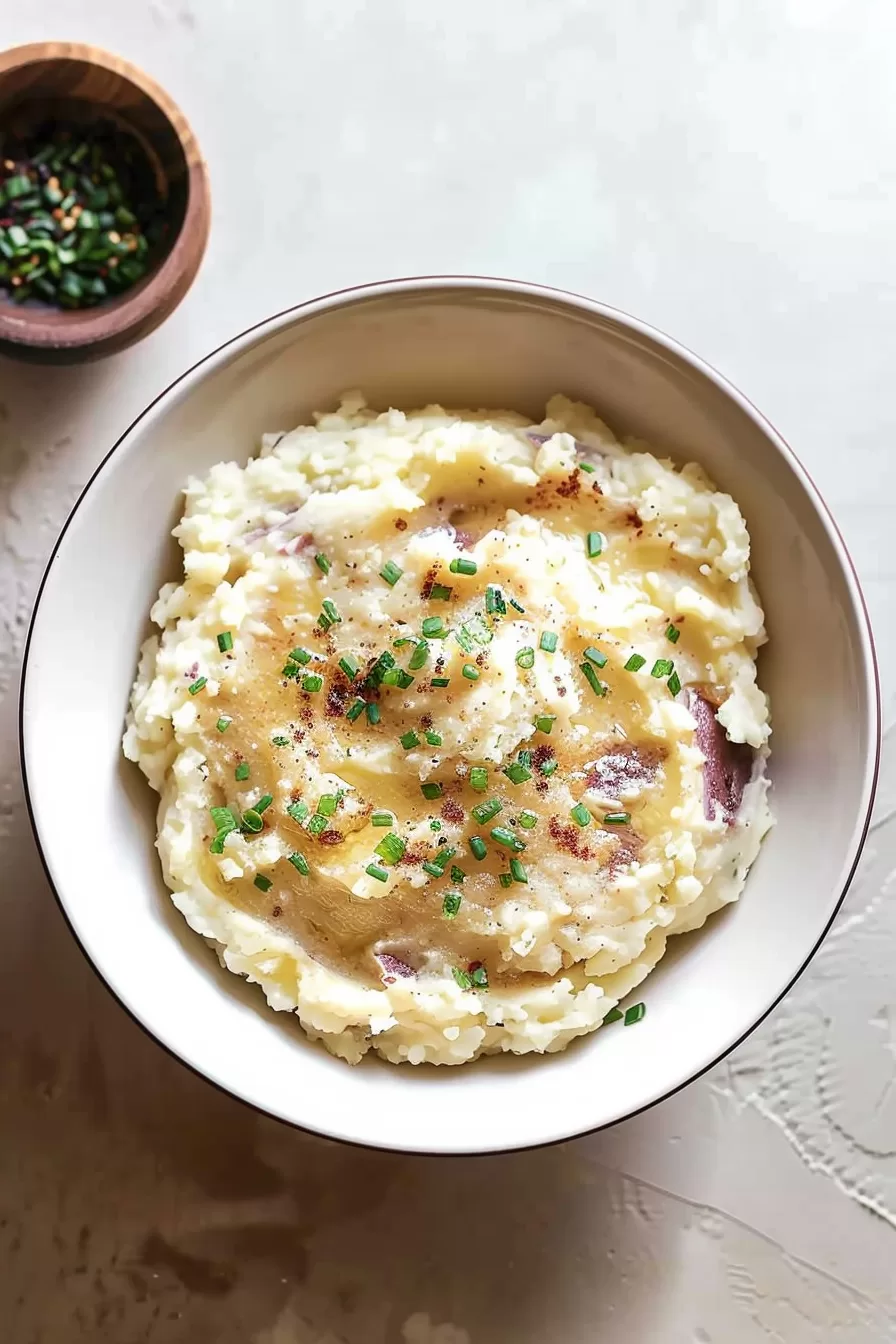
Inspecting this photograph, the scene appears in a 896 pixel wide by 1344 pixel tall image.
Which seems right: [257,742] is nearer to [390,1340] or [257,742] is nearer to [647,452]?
[647,452]

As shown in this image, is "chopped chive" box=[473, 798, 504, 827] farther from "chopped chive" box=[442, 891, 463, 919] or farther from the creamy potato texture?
"chopped chive" box=[442, 891, 463, 919]

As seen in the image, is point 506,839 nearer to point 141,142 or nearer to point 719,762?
point 719,762

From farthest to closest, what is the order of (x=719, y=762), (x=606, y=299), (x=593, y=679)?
(x=606, y=299)
(x=719, y=762)
(x=593, y=679)

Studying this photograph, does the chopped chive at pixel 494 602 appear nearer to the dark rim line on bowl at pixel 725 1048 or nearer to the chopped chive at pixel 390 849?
the chopped chive at pixel 390 849

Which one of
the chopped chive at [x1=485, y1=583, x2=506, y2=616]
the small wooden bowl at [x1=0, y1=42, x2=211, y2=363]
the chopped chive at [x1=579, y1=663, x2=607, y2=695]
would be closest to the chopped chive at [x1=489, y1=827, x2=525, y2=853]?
the chopped chive at [x1=579, y1=663, x2=607, y2=695]

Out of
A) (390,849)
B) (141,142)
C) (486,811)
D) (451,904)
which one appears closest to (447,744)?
(486,811)

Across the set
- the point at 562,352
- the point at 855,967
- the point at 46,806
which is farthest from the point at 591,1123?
the point at 562,352
